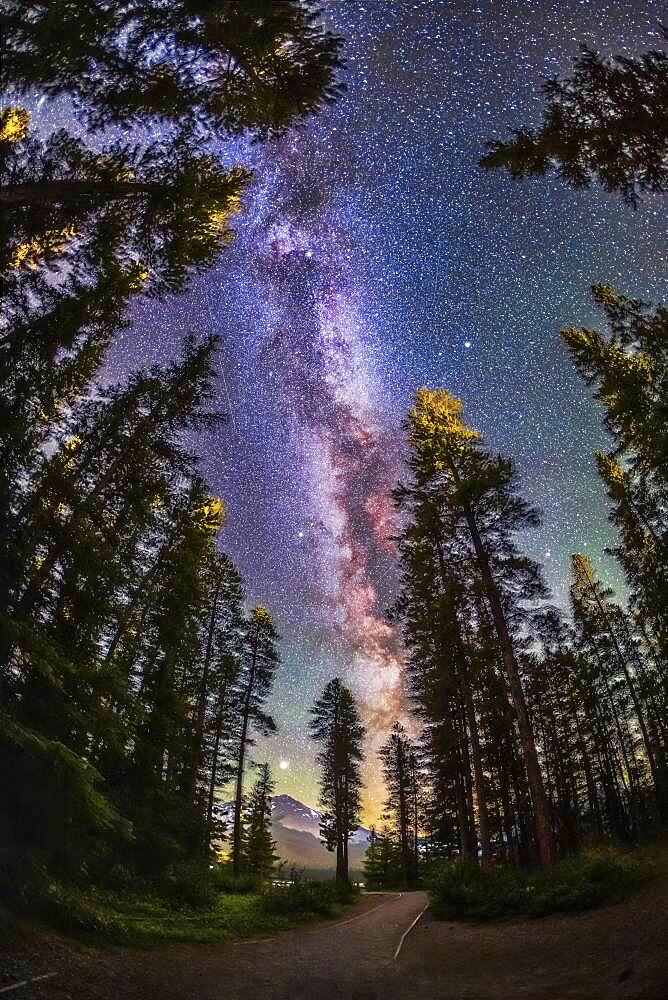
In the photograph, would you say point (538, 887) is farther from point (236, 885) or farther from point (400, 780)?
point (400, 780)

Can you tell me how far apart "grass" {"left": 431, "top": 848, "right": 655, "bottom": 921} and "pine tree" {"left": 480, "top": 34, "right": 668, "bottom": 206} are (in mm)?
13770

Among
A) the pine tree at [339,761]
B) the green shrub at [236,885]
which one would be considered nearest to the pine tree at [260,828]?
the pine tree at [339,761]

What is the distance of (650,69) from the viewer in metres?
Answer: 7.87

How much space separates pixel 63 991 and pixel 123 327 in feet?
41.6

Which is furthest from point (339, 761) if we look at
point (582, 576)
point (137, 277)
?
point (137, 277)

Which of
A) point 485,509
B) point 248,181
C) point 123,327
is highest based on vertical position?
point 248,181

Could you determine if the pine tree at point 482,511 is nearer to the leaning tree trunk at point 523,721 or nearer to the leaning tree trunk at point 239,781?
the leaning tree trunk at point 523,721

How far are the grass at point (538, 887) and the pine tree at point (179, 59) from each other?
16.0 metres

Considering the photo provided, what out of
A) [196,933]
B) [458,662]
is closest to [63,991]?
[196,933]

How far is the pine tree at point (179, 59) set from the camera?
682 centimetres

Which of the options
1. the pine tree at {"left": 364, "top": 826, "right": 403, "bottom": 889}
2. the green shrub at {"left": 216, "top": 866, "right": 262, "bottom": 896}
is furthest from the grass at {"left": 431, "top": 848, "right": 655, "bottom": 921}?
the pine tree at {"left": 364, "top": 826, "right": 403, "bottom": 889}

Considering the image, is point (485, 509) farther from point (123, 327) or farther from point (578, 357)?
point (123, 327)

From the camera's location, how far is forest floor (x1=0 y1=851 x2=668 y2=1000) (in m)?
5.32

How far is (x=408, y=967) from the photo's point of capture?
8.24 m
